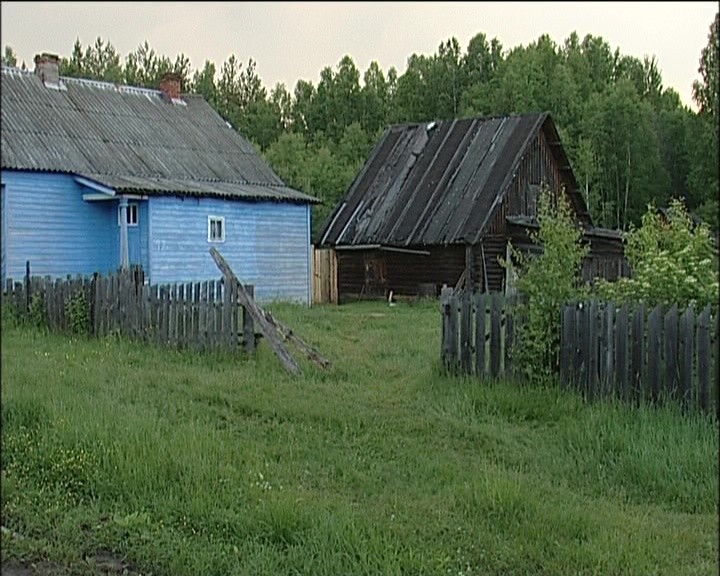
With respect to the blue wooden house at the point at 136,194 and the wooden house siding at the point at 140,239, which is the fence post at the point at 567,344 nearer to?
the blue wooden house at the point at 136,194

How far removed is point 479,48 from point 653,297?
40.7m

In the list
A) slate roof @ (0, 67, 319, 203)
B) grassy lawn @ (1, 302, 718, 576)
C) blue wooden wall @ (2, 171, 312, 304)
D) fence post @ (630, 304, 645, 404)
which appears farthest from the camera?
slate roof @ (0, 67, 319, 203)

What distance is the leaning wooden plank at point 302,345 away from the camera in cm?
1106

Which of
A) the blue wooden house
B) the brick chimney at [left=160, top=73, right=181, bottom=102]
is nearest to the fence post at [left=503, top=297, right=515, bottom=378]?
the blue wooden house

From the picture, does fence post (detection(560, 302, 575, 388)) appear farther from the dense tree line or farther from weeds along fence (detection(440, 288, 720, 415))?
the dense tree line

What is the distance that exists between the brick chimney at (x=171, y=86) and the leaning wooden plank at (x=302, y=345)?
1767 cm

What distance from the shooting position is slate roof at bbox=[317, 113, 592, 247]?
26.4 meters

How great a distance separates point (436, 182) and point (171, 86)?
8.90 metres

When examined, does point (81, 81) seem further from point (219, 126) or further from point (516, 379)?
point (516, 379)

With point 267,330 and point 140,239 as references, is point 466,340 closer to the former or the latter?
point 267,330

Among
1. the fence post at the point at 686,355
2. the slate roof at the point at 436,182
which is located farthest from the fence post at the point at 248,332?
the slate roof at the point at 436,182

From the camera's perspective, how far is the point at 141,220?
23.0 metres

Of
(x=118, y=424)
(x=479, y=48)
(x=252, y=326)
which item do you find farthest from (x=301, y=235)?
(x=479, y=48)

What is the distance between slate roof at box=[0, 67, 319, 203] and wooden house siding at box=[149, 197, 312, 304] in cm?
51
